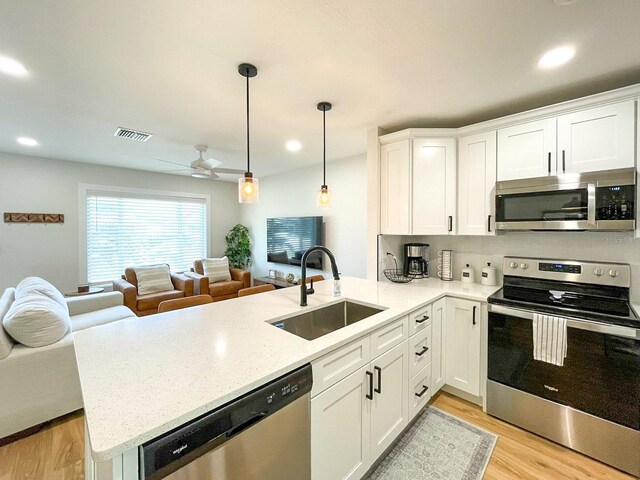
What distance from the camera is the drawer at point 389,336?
1.53 m

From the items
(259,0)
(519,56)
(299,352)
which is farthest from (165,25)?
(519,56)

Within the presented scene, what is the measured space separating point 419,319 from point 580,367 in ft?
3.24

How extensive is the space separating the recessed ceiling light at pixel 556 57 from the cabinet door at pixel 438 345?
176 centimetres

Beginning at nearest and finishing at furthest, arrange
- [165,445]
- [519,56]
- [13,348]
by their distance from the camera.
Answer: [165,445] < [519,56] < [13,348]

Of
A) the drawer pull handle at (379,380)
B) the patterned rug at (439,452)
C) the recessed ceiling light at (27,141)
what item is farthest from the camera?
the recessed ceiling light at (27,141)

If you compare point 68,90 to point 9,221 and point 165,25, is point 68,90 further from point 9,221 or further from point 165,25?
point 9,221

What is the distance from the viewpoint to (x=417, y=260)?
2922mm

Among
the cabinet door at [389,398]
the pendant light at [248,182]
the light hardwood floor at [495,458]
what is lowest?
the light hardwood floor at [495,458]

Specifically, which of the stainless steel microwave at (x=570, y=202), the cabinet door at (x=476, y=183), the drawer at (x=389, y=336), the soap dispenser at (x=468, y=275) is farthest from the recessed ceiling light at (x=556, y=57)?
the drawer at (x=389, y=336)

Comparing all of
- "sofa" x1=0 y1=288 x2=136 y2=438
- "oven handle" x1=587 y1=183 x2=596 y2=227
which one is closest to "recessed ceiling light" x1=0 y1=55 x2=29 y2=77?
"sofa" x1=0 y1=288 x2=136 y2=438

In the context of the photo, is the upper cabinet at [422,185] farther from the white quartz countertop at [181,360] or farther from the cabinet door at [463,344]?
the white quartz countertop at [181,360]

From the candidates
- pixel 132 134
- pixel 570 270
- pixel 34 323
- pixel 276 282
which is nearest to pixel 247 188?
pixel 34 323

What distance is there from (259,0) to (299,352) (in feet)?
5.21

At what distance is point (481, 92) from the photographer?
2074mm
